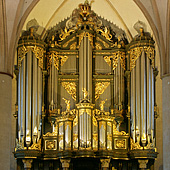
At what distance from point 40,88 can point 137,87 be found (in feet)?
11.4

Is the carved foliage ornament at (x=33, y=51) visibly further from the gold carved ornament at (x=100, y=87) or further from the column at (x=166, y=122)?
the column at (x=166, y=122)

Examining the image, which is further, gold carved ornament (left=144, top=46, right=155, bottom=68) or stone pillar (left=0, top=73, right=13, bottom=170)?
gold carved ornament (left=144, top=46, right=155, bottom=68)

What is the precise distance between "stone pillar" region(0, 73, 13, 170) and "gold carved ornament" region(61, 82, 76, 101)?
3.40 metres

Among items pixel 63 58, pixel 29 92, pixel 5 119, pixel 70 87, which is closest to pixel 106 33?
pixel 63 58

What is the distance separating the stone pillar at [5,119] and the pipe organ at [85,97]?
1.85 m

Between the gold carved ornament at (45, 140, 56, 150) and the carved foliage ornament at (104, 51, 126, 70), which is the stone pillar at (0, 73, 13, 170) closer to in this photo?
the gold carved ornament at (45, 140, 56, 150)

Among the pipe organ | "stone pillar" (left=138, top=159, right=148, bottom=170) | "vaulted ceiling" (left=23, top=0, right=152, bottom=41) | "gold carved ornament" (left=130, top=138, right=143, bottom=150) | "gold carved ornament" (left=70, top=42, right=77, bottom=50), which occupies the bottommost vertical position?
"stone pillar" (left=138, top=159, right=148, bottom=170)

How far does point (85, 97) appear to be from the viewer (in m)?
20.2

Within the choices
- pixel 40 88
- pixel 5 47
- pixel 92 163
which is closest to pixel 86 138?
pixel 92 163

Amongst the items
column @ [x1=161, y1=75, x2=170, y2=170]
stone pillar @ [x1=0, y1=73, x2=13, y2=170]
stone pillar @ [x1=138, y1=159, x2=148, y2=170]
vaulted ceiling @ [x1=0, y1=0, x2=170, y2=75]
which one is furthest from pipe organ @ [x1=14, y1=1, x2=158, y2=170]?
stone pillar @ [x1=0, y1=73, x2=13, y2=170]

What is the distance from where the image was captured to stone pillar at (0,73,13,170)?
58.1ft

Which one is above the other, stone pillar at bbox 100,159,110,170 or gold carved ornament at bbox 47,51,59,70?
gold carved ornament at bbox 47,51,59,70

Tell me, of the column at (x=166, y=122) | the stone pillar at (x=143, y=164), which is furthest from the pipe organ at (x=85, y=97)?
the column at (x=166, y=122)

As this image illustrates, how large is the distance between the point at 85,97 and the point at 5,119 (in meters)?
3.48
